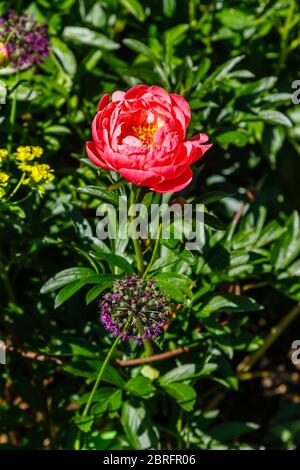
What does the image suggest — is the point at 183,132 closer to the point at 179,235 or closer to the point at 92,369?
the point at 179,235

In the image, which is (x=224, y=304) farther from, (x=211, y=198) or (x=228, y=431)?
(x=228, y=431)

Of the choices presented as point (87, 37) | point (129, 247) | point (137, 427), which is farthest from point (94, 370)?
point (87, 37)

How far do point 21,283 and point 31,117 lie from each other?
0.48 meters

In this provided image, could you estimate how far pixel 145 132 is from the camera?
4.15ft

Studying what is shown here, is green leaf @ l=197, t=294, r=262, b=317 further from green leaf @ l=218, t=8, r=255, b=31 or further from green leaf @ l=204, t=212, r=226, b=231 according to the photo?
green leaf @ l=218, t=8, r=255, b=31

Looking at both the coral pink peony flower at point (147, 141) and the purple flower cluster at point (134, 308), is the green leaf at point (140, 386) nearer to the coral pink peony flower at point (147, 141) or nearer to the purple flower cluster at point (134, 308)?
the purple flower cluster at point (134, 308)

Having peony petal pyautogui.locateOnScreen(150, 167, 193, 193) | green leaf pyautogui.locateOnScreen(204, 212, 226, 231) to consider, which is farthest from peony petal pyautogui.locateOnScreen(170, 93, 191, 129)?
green leaf pyautogui.locateOnScreen(204, 212, 226, 231)

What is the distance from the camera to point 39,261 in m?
1.70

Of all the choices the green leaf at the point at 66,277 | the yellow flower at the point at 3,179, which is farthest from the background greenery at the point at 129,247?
the yellow flower at the point at 3,179

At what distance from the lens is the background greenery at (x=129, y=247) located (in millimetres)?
1529

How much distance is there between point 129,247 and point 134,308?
0.38m

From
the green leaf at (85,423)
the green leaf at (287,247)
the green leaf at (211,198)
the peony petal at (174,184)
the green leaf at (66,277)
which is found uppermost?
the peony petal at (174,184)

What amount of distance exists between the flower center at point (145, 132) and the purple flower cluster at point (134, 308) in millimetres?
262

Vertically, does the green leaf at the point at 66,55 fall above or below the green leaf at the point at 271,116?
above
